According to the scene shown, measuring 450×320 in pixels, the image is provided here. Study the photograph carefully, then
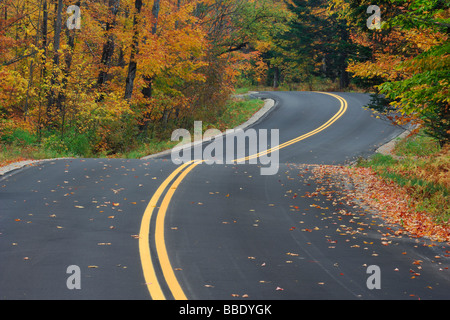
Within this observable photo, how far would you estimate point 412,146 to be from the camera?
24391mm

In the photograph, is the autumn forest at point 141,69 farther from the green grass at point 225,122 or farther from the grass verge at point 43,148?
the green grass at point 225,122

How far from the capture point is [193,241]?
27.4 feet

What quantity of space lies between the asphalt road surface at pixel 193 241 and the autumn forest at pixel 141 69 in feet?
13.2

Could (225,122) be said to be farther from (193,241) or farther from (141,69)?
(193,241)

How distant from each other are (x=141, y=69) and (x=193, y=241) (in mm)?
18991

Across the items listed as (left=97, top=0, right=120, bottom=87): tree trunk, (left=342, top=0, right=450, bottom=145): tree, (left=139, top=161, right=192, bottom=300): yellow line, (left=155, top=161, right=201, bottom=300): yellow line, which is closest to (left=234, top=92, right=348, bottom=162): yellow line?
(left=342, top=0, right=450, bottom=145): tree

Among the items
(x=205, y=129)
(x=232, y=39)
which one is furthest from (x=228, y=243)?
(x=232, y=39)

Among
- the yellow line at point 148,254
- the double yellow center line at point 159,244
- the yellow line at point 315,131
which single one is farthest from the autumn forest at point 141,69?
the yellow line at point 148,254

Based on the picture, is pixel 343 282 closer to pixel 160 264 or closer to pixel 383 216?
pixel 160 264

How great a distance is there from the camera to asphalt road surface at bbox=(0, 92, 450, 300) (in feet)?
20.9

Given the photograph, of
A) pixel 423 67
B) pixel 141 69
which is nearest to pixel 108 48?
pixel 141 69

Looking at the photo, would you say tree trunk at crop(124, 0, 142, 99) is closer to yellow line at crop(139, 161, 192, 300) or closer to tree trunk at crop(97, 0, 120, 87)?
tree trunk at crop(97, 0, 120, 87)

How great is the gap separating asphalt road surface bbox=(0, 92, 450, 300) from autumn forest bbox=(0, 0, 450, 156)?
4020 millimetres
